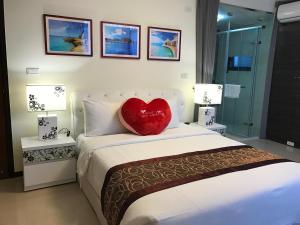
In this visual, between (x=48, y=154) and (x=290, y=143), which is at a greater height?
(x=48, y=154)

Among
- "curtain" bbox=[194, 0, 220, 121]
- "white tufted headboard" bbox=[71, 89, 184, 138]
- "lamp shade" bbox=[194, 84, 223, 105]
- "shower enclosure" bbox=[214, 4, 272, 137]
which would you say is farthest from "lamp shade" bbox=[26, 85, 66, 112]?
"shower enclosure" bbox=[214, 4, 272, 137]

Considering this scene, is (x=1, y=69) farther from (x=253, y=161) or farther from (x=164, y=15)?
(x=253, y=161)

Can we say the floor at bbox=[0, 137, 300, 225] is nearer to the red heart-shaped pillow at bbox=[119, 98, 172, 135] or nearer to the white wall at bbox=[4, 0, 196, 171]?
the white wall at bbox=[4, 0, 196, 171]

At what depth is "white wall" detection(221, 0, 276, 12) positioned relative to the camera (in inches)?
155

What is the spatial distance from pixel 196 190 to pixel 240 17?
13.3 ft

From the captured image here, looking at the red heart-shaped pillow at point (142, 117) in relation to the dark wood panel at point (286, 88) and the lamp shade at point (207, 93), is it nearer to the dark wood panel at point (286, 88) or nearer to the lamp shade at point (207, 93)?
the lamp shade at point (207, 93)

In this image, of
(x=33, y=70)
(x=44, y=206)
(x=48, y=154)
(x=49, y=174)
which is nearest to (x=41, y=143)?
(x=48, y=154)

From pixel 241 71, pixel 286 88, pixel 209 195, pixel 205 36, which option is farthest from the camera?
pixel 241 71

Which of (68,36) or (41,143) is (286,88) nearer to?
(68,36)

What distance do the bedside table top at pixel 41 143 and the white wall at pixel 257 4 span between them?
320cm

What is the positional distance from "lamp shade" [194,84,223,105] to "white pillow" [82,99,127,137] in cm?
139

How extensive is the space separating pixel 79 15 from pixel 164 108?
5.09 feet

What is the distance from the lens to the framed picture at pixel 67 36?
110 inches

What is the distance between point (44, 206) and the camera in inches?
92.5
